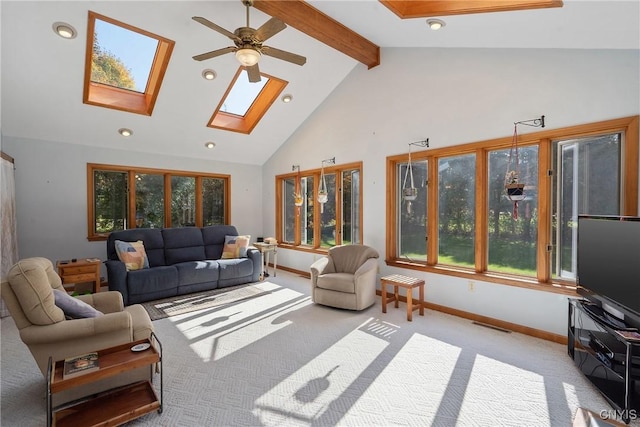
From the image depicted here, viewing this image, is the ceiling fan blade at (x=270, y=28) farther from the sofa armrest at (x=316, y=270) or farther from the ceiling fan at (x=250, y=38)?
the sofa armrest at (x=316, y=270)

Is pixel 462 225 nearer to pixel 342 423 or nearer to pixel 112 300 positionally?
pixel 342 423

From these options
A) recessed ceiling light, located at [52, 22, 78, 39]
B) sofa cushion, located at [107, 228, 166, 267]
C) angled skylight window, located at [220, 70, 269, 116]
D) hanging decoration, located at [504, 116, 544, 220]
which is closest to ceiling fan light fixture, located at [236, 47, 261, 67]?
recessed ceiling light, located at [52, 22, 78, 39]

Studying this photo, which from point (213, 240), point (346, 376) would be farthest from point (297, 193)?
point (346, 376)

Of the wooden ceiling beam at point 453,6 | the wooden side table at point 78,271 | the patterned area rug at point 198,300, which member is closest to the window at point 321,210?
the patterned area rug at point 198,300

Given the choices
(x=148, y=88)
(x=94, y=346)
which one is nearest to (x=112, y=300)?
(x=94, y=346)

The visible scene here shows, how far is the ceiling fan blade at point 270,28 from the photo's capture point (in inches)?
106

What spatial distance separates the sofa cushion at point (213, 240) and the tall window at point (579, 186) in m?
5.17

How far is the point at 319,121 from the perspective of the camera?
5973mm

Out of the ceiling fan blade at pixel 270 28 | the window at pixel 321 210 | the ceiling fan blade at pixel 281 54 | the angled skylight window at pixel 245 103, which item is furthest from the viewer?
the window at pixel 321 210

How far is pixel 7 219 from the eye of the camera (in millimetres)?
4027

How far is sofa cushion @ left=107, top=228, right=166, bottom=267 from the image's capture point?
489 centimetres

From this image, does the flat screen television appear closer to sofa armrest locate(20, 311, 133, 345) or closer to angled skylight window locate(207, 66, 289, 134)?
sofa armrest locate(20, 311, 133, 345)

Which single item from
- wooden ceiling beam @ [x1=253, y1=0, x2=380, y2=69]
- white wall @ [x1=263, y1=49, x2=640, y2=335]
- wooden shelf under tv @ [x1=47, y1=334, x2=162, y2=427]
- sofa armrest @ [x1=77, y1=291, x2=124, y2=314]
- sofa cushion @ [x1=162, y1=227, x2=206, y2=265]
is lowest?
wooden shelf under tv @ [x1=47, y1=334, x2=162, y2=427]

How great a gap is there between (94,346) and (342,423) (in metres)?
1.89
